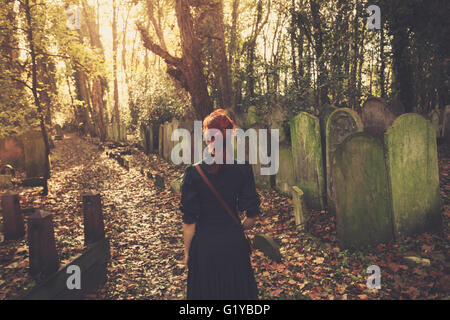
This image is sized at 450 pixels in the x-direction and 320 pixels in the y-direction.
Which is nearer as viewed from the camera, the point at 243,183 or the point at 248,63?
the point at 243,183

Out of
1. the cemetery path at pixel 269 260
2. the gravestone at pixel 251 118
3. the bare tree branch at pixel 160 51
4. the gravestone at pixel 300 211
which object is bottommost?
the cemetery path at pixel 269 260

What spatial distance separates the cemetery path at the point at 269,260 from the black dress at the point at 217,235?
4.86 ft

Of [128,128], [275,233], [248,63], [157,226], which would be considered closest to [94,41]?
[128,128]

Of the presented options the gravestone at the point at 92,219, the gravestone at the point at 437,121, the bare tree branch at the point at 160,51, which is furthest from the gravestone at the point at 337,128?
the bare tree branch at the point at 160,51

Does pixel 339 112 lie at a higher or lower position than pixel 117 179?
higher

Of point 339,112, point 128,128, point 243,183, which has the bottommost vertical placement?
point 243,183

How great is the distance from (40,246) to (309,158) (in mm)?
4540

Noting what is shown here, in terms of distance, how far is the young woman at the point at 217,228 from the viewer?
244cm

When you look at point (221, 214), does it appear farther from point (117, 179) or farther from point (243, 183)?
point (117, 179)

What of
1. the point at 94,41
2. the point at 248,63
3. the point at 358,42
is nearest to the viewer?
the point at 358,42

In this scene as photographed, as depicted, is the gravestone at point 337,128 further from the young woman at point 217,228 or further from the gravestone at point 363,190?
the young woman at point 217,228

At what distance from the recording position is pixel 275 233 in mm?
5492
